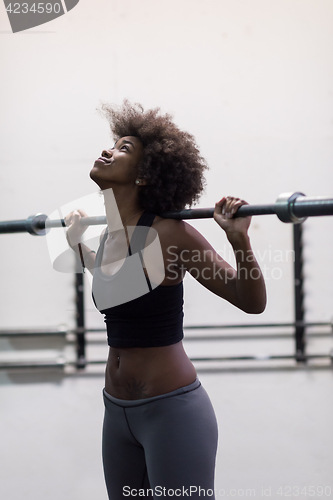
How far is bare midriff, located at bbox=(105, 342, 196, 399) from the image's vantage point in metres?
0.80

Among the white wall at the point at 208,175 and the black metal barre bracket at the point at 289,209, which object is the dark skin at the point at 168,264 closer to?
the black metal barre bracket at the point at 289,209

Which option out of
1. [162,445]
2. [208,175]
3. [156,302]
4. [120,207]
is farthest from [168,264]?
[208,175]

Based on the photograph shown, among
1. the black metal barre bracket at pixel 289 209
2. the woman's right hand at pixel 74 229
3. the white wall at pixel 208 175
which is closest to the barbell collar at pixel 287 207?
the black metal barre bracket at pixel 289 209

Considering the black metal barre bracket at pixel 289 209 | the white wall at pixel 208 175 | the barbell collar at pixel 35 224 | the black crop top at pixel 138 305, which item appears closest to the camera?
the black metal barre bracket at pixel 289 209

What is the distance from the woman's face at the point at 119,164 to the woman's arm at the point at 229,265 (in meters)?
0.15

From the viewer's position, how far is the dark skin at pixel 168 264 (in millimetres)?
721

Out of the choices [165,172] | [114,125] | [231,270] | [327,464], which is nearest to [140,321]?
[231,270]

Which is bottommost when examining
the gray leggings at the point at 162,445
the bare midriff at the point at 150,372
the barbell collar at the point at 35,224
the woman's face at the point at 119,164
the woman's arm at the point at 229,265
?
the gray leggings at the point at 162,445

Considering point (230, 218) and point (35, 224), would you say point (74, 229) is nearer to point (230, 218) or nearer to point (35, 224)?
point (35, 224)

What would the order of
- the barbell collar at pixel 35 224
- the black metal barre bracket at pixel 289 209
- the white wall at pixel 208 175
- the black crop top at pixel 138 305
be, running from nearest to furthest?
the black metal barre bracket at pixel 289 209
the black crop top at pixel 138 305
the barbell collar at pixel 35 224
the white wall at pixel 208 175

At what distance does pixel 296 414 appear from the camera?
175 cm

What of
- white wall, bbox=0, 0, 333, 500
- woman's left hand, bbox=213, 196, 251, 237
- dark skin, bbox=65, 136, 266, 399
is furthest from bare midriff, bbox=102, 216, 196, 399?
white wall, bbox=0, 0, 333, 500

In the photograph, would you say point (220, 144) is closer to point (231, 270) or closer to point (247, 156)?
point (247, 156)

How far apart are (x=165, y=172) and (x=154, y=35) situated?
1.15 metres
